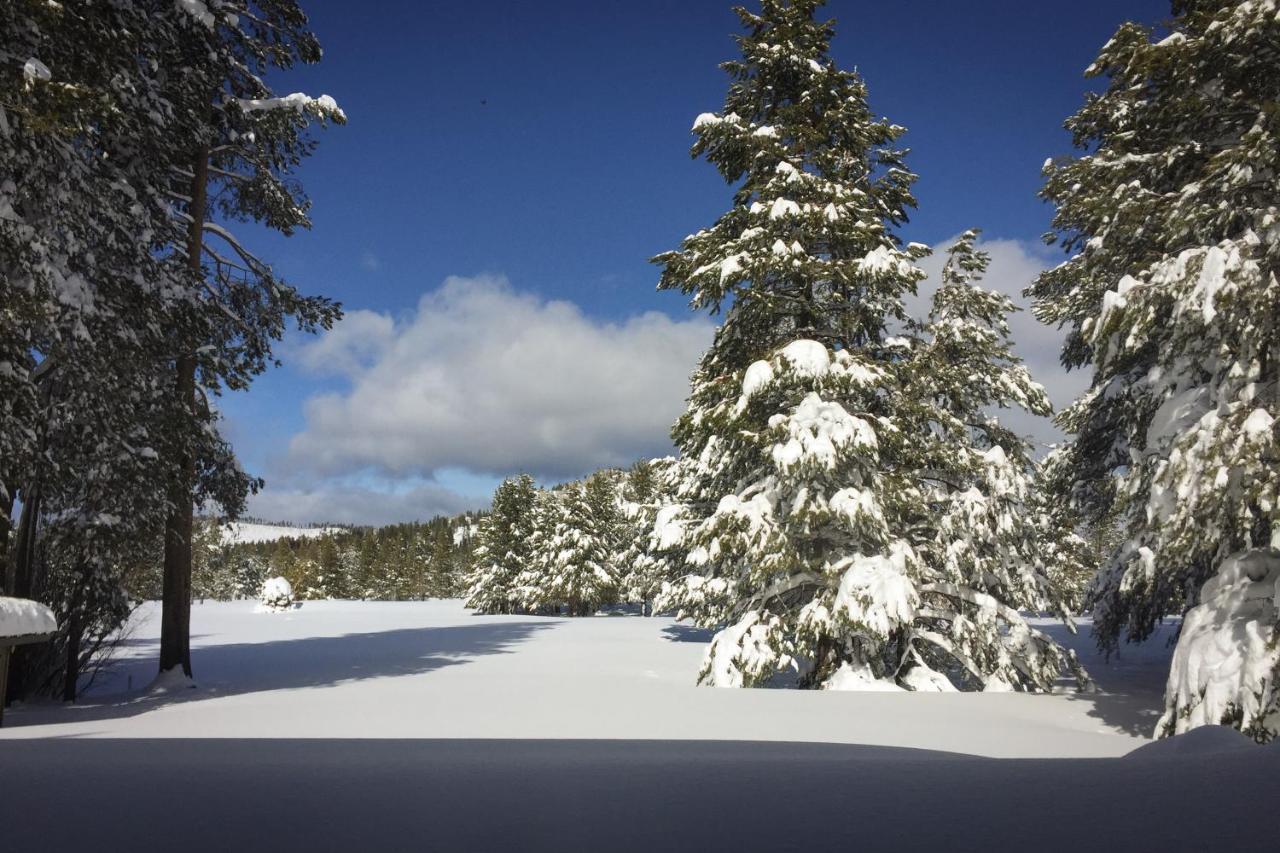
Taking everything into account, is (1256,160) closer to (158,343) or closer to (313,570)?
(158,343)

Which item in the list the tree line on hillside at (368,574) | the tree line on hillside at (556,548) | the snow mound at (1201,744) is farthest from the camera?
the tree line on hillside at (368,574)

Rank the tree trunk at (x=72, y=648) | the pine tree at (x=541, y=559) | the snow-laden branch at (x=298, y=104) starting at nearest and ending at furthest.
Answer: the tree trunk at (x=72, y=648) → the snow-laden branch at (x=298, y=104) → the pine tree at (x=541, y=559)

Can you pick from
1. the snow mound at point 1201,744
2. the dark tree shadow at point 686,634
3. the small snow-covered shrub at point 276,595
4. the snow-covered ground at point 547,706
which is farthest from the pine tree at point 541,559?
the snow mound at point 1201,744

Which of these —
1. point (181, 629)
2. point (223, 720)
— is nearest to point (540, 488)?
point (181, 629)

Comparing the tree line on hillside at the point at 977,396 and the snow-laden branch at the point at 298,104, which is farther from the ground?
the snow-laden branch at the point at 298,104

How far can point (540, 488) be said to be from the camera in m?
49.5

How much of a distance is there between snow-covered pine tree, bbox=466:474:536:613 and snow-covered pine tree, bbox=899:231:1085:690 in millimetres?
35107

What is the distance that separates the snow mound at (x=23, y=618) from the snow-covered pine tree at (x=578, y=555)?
33.9 metres

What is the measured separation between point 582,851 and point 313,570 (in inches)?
3781

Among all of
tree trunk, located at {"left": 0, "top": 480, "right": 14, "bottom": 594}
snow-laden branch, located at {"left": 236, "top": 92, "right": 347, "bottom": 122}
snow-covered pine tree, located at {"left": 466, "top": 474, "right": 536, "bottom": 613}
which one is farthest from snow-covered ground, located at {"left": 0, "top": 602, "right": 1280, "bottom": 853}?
snow-covered pine tree, located at {"left": 466, "top": 474, "right": 536, "bottom": 613}

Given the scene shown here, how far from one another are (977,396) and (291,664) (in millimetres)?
14553

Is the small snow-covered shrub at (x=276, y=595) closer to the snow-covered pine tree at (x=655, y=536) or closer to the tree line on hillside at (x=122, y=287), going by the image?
the snow-covered pine tree at (x=655, y=536)

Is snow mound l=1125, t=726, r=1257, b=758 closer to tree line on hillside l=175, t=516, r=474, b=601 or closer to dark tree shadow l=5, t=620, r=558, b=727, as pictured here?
dark tree shadow l=5, t=620, r=558, b=727

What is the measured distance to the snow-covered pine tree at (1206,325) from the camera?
20.0 ft
